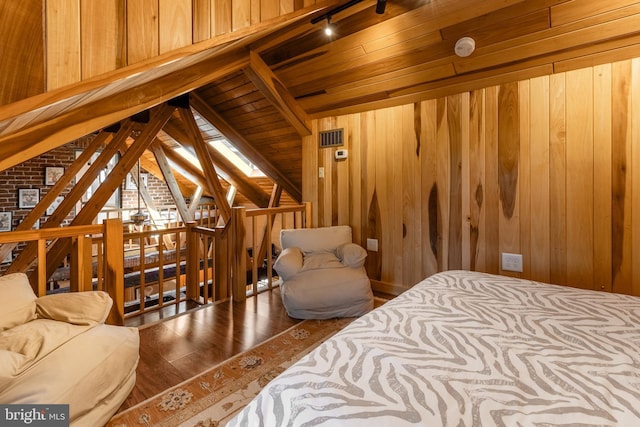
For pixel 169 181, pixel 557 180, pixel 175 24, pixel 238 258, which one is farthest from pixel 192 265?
pixel 557 180

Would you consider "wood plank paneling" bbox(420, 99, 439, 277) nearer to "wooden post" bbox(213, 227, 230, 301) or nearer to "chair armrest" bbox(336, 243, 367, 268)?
"chair armrest" bbox(336, 243, 367, 268)

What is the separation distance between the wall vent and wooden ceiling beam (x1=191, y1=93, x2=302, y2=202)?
54.1 inches

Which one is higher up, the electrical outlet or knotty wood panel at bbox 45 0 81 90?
knotty wood panel at bbox 45 0 81 90

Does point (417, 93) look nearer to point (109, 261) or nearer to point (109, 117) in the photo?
point (109, 117)

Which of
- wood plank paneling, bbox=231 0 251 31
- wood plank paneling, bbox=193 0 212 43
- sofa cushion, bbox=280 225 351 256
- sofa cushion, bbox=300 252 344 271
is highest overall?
wood plank paneling, bbox=231 0 251 31

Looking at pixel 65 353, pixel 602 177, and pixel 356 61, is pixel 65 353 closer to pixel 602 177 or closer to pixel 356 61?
pixel 356 61

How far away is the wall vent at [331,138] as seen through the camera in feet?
10.8

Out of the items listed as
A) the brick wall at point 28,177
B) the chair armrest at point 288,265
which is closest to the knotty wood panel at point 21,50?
the chair armrest at point 288,265

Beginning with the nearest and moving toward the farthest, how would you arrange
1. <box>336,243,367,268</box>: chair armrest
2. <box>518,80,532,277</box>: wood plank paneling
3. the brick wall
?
<box>518,80,532,277</box>: wood plank paneling, <box>336,243,367,268</box>: chair armrest, the brick wall

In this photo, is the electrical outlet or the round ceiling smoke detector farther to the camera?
the electrical outlet

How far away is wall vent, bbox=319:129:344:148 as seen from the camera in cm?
328

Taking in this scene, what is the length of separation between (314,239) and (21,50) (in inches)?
89.2

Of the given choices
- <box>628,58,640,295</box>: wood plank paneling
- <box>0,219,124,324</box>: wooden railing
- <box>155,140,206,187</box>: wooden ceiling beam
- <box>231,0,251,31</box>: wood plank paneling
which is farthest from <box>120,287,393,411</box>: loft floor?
<box>155,140,206,187</box>: wooden ceiling beam

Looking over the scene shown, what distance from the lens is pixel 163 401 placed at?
1.58m
